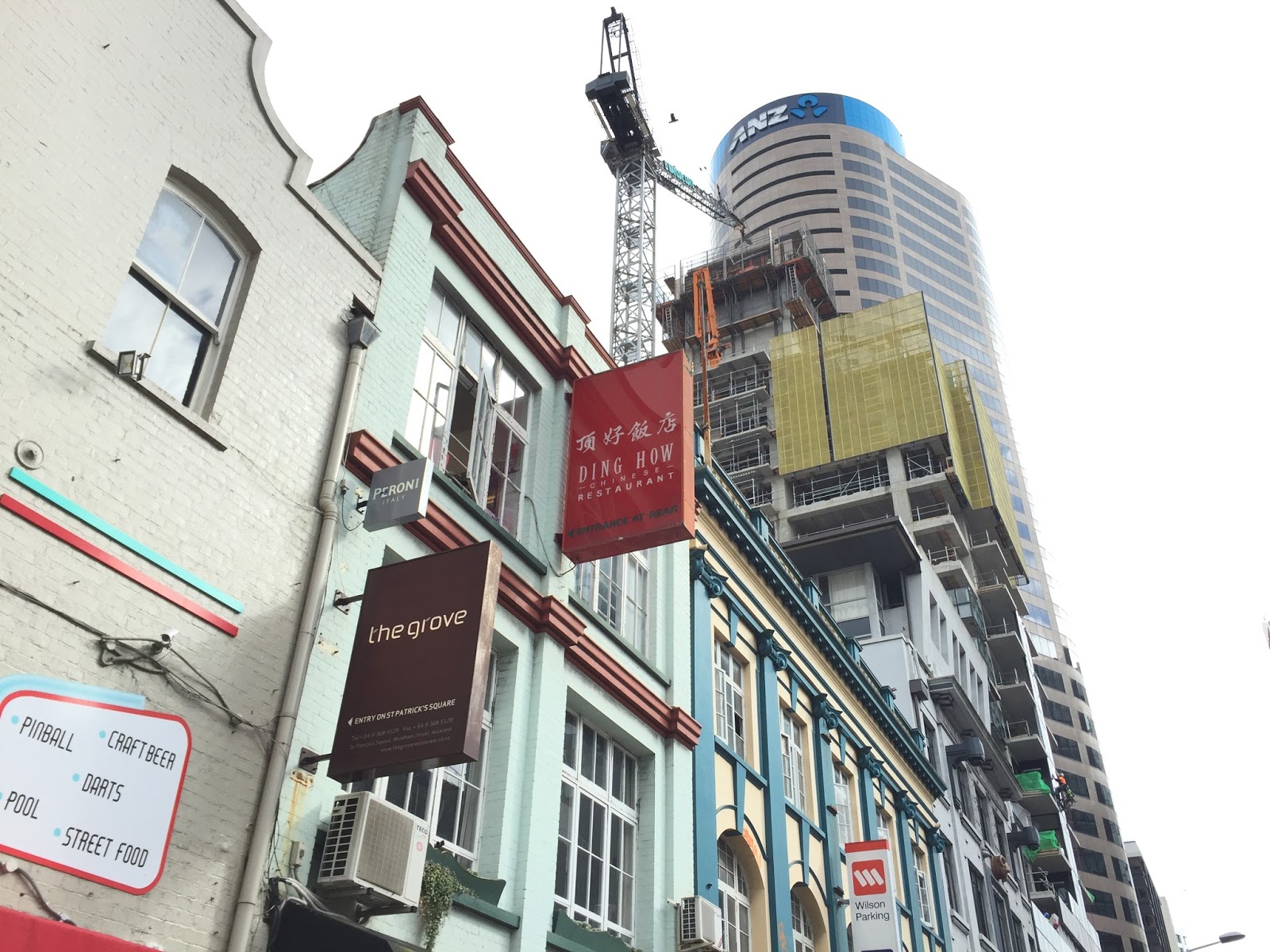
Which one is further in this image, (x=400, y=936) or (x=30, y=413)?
(x=400, y=936)

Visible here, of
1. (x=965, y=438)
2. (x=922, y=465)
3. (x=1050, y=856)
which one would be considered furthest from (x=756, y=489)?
(x=1050, y=856)

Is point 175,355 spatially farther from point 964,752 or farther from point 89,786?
point 964,752

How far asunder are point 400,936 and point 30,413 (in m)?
5.46

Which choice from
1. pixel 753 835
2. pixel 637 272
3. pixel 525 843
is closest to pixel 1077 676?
pixel 637 272

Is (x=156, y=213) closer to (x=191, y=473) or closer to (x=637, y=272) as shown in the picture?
(x=191, y=473)

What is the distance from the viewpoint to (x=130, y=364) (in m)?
8.73

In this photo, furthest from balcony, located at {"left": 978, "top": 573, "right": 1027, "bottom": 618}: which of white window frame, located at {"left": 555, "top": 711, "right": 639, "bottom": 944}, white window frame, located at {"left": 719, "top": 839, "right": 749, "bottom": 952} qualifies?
white window frame, located at {"left": 555, "top": 711, "right": 639, "bottom": 944}

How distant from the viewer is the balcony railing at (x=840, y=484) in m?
70.6

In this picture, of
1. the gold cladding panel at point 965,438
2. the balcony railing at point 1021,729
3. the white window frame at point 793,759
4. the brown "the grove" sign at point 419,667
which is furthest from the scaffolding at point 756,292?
the brown "the grove" sign at point 419,667

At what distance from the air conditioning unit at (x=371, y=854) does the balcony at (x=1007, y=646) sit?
61243mm

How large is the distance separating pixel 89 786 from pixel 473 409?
7.24m

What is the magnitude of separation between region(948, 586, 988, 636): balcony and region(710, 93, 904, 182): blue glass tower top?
8894 cm

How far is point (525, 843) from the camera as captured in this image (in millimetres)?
11836

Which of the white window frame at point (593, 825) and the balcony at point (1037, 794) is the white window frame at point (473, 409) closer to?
the white window frame at point (593, 825)
